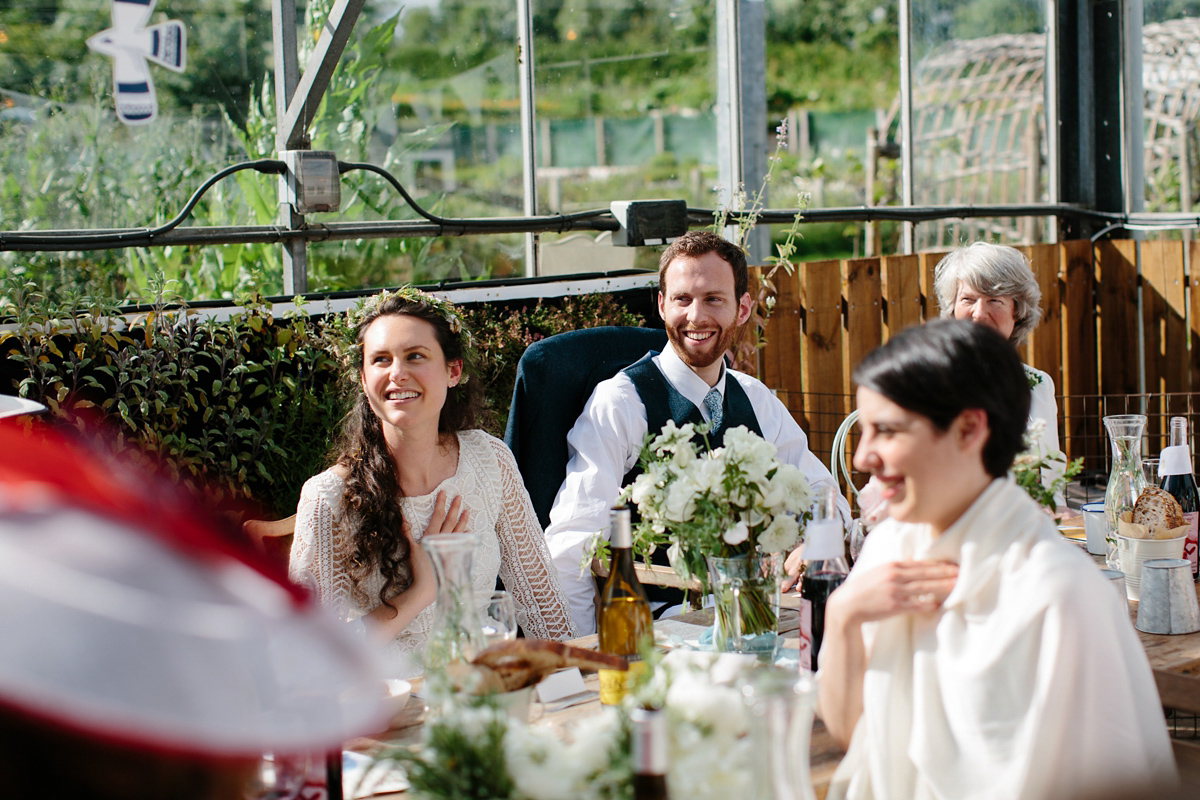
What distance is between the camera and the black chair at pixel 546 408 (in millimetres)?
3189

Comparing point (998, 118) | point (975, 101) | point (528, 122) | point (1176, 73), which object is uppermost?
point (1176, 73)

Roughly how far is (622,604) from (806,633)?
30 cm

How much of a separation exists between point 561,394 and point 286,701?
271 cm

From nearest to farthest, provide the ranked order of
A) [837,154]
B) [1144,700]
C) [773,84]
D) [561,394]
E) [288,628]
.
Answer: [288,628]
[1144,700]
[561,394]
[837,154]
[773,84]

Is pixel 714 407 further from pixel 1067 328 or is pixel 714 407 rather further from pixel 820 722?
pixel 1067 328

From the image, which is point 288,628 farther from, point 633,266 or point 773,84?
point 773,84

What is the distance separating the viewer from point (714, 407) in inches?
129

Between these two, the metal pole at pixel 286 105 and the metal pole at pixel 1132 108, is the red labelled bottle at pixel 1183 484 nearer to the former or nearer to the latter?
the metal pole at pixel 286 105

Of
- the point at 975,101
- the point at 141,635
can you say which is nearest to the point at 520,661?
the point at 141,635

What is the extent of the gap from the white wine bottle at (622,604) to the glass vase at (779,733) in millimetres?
757

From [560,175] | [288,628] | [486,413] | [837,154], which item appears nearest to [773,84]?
[837,154]

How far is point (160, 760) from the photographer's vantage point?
0.56m

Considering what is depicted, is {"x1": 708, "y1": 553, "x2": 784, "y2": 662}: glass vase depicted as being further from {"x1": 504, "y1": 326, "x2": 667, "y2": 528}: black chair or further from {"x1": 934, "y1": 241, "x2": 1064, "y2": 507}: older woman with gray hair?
{"x1": 934, "y1": 241, "x2": 1064, "y2": 507}: older woman with gray hair

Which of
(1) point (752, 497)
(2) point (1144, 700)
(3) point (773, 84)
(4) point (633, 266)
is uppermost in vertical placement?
(3) point (773, 84)
